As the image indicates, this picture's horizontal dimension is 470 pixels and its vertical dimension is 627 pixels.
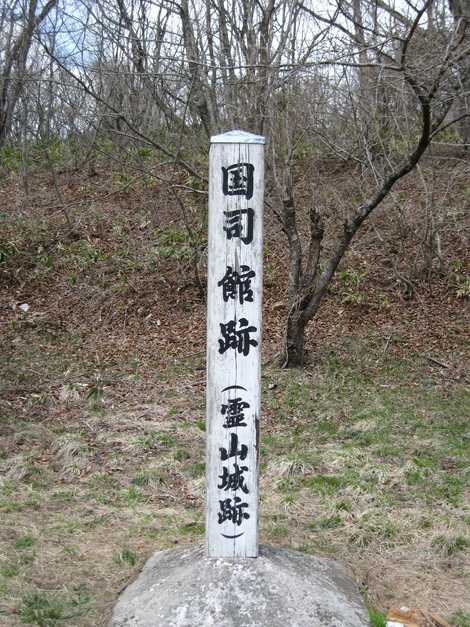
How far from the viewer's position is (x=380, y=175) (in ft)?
33.8

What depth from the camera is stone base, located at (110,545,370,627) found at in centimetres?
372

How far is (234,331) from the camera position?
397 centimetres

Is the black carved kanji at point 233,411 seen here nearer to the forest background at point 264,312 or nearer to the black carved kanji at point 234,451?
the black carved kanji at point 234,451

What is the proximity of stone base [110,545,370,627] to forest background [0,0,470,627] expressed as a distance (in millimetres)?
318

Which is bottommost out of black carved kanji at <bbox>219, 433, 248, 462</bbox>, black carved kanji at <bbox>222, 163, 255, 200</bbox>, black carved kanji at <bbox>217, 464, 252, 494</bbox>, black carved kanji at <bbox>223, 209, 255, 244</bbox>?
black carved kanji at <bbox>217, 464, 252, 494</bbox>

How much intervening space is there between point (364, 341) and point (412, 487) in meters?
4.03

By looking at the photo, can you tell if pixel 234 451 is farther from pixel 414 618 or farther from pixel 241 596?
pixel 414 618

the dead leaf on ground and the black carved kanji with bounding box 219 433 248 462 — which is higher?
the black carved kanji with bounding box 219 433 248 462

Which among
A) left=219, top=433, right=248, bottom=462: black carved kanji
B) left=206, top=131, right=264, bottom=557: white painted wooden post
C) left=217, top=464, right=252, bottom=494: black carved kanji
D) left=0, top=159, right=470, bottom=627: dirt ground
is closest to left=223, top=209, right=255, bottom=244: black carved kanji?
left=206, top=131, right=264, bottom=557: white painted wooden post

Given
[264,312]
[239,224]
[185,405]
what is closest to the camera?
[239,224]

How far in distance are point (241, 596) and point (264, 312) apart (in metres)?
7.15

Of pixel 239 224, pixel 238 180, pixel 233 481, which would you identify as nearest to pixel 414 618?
pixel 233 481

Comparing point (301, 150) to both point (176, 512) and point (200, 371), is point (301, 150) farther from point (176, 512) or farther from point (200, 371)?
point (176, 512)

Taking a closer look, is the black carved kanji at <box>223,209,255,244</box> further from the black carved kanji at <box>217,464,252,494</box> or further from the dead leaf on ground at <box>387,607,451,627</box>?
the dead leaf on ground at <box>387,607,451,627</box>
